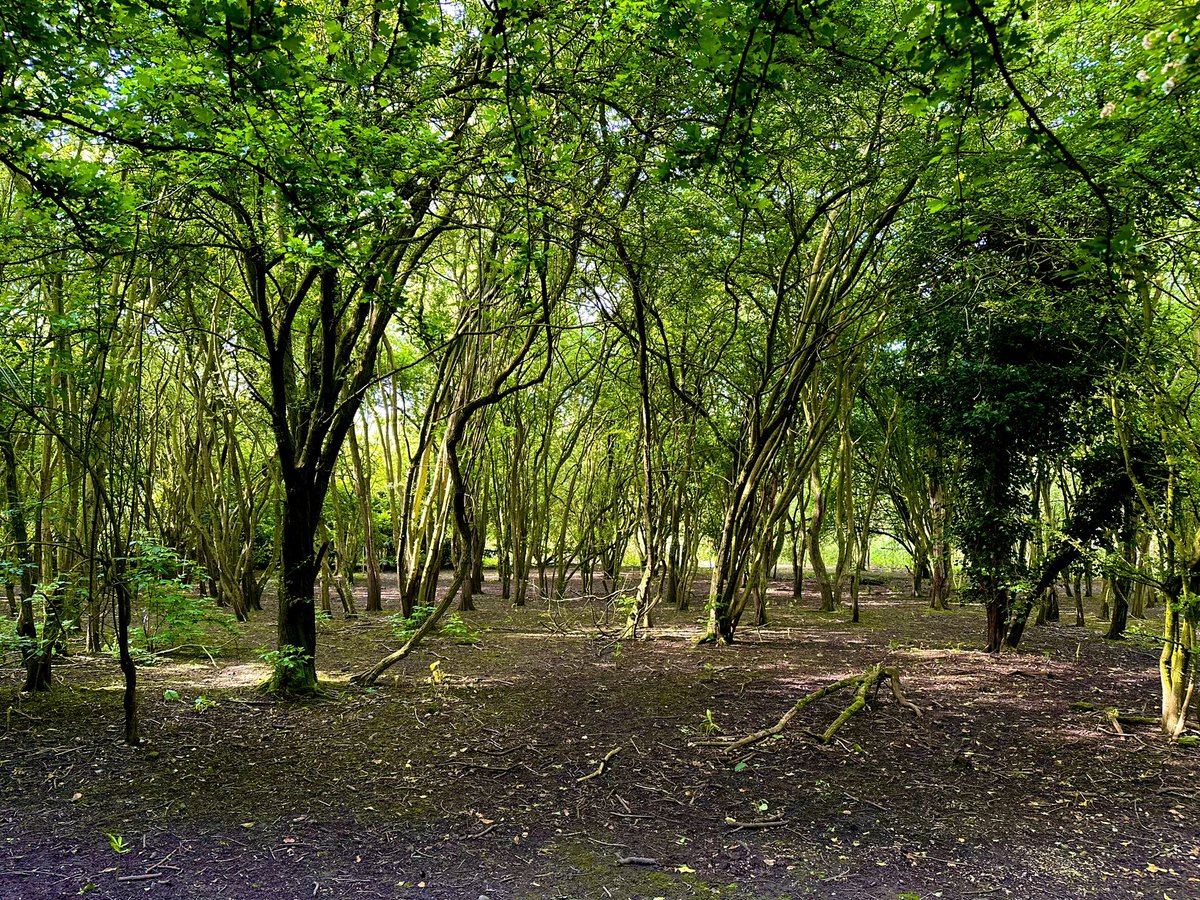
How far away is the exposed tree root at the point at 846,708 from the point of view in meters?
5.06

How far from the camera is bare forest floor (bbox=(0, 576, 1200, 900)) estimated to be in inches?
129

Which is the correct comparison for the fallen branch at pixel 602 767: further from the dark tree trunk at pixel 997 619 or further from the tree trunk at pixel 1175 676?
the dark tree trunk at pixel 997 619

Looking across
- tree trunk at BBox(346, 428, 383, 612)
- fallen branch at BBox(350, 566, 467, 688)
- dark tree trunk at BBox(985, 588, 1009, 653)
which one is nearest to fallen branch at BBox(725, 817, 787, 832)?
fallen branch at BBox(350, 566, 467, 688)

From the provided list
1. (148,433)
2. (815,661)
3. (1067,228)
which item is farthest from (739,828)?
(148,433)

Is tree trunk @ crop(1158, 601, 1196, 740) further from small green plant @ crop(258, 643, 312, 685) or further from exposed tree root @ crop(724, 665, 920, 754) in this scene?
small green plant @ crop(258, 643, 312, 685)

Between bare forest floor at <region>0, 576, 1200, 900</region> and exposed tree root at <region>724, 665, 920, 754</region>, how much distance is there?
112mm

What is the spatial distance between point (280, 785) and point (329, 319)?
10.8 feet

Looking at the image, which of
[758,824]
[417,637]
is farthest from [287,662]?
[758,824]

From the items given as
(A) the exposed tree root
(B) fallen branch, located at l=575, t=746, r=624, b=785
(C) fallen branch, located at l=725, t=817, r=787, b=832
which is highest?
(A) the exposed tree root

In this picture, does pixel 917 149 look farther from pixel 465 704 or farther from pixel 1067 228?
pixel 465 704

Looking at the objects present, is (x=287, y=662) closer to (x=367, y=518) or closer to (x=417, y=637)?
(x=417, y=637)

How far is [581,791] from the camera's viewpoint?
171 inches

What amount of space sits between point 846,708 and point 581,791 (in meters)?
2.37

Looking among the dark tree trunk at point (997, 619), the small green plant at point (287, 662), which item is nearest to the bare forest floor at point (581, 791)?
the small green plant at point (287, 662)
